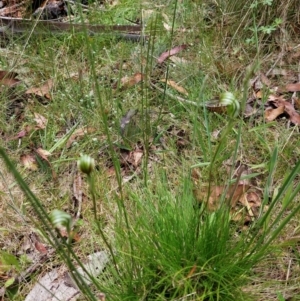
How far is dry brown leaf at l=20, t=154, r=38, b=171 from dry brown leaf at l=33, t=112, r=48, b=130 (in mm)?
153

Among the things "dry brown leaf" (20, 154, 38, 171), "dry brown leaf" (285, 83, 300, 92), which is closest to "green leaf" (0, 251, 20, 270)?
"dry brown leaf" (20, 154, 38, 171)

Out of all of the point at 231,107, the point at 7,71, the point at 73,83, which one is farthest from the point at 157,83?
the point at 231,107

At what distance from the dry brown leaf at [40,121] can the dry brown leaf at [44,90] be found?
0.13 m

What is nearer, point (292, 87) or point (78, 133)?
point (78, 133)

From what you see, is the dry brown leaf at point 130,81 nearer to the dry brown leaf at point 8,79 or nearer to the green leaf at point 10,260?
the dry brown leaf at point 8,79

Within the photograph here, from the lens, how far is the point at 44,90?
6.89ft

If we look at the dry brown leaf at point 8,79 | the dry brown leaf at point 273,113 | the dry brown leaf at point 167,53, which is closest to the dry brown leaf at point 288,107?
the dry brown leaf at point 273,113

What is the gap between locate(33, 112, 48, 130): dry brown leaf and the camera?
1928 mm

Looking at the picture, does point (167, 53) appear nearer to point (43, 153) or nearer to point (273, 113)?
point (273, 113)

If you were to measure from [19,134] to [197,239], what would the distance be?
1.01 metres

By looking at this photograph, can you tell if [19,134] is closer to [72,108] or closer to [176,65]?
[72,108]

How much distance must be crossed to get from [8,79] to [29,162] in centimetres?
54

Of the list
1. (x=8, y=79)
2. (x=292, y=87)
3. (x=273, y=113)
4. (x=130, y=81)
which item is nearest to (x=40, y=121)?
(x=8, y=79)

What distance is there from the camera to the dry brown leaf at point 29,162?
5.82 ft
